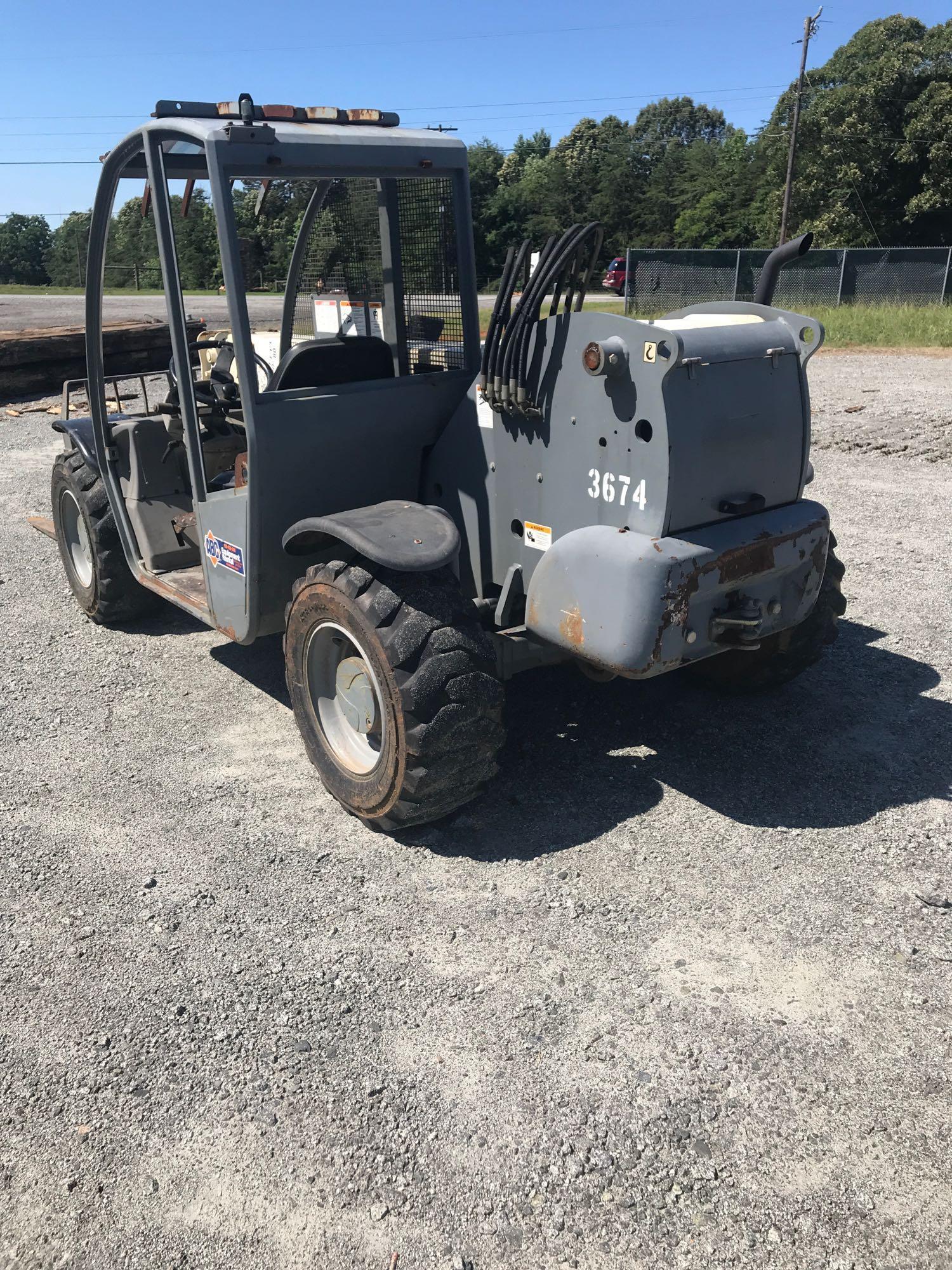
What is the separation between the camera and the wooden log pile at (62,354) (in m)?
14.2

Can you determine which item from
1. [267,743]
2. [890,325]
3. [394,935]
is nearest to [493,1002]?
[394,935]

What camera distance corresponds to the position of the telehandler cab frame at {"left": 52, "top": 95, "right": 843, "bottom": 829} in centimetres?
355

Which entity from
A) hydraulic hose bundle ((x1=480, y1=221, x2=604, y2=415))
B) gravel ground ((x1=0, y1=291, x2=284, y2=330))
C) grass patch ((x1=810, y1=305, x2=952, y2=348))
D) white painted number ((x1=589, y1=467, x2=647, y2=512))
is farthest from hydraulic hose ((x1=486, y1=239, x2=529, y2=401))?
grass patch ((x1=810, y1=305, x2=952, y2=348))

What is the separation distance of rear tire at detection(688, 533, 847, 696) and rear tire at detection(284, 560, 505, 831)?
157 centimetres

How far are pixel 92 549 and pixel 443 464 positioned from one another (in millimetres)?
2548

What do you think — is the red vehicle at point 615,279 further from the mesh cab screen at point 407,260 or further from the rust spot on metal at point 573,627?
the rust spot on metal at point 573,627

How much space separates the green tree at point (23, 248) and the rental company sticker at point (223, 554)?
7409 cm

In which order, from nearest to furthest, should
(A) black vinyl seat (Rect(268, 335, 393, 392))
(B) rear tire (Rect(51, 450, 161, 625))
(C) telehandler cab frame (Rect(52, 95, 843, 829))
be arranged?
(C) telehandler cab frame (Rect(52, 95, 843, 829)) < (A) black vinyl seat (Rect(268, 335, 393, 392)) < (B) rear tire (Rect(51, 450, 161, 625))

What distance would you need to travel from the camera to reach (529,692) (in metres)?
5.05

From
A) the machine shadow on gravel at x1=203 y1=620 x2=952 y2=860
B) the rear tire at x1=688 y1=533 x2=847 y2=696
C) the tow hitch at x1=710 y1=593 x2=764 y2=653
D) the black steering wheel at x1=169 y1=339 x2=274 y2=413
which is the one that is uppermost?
the black steering wheel at x1=169 y1=339 x2=274 y2=413

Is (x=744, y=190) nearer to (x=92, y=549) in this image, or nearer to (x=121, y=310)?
(x=121, y=310)

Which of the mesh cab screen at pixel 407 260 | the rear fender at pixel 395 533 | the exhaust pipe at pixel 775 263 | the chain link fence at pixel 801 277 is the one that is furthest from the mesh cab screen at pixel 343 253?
the chain link fence at pixel 801 277

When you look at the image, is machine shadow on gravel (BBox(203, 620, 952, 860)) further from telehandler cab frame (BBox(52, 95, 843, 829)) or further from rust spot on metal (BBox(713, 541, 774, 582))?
rust spot on metal (BBox(713, 541, 774, 582))

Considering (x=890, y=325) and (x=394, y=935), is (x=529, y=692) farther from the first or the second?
(x=890, y=325)
